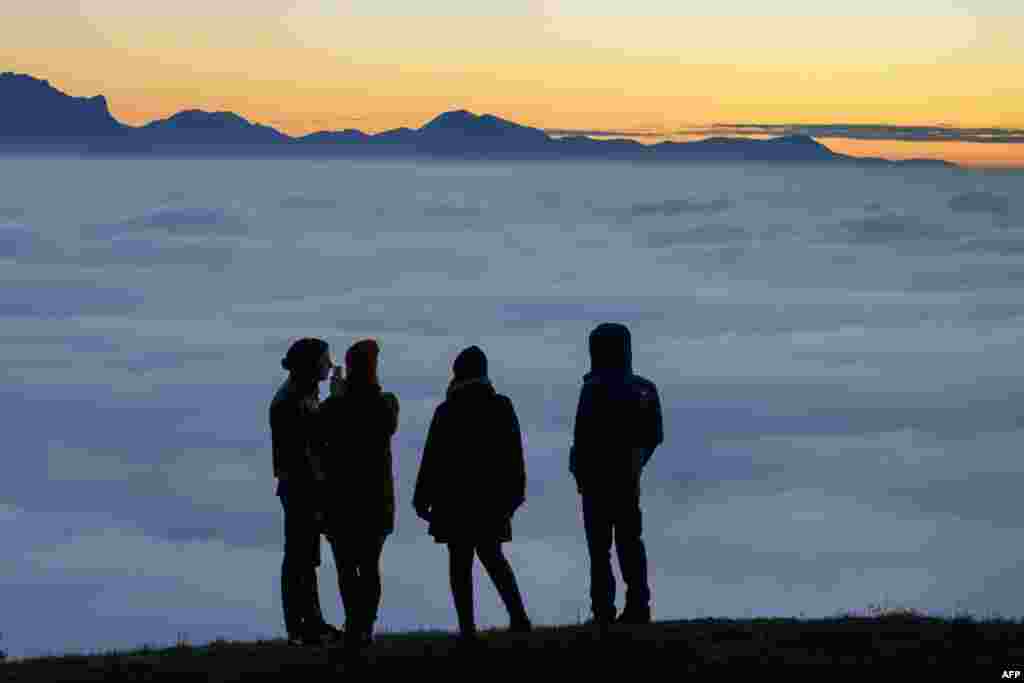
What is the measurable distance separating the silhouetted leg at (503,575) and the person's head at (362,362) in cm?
123

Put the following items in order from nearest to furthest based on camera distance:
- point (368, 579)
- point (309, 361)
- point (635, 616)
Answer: point (309, 361) → point (368, 579) → point (635, 616)

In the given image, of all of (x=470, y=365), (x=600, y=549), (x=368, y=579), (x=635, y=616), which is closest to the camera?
(x=470, y=365)

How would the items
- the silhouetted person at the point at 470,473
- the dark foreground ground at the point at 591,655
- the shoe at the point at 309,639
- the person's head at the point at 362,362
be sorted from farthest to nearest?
Answer: the shoe at the point at 309,639
the silhouetted person at the point at 470,473
the person's head at the point at 362,362
the dark foreground ground at the point at 591,655

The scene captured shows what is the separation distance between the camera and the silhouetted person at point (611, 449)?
10.0m

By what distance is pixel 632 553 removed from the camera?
33.6 feet

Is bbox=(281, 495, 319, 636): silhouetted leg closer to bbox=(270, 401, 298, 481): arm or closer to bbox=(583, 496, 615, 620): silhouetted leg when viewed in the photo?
bbox=(270, 401, 298, 481): arm

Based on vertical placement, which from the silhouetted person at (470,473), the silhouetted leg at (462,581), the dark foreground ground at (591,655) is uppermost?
the silhouetted person at (470,473)

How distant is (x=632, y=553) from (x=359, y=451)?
1873 millimetres

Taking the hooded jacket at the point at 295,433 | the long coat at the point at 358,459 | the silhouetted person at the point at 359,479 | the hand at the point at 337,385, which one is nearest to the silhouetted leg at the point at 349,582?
the silhouetted person at the point at 359,479

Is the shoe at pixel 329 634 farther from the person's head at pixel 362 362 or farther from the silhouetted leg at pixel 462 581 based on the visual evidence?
the person's head at pixel 362 362

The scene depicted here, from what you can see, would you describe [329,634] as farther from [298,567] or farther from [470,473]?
[470,473]

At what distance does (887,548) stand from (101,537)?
4913cm

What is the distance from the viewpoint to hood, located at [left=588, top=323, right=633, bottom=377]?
32.5ft

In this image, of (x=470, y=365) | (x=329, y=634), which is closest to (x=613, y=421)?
(x=470, y=365)
